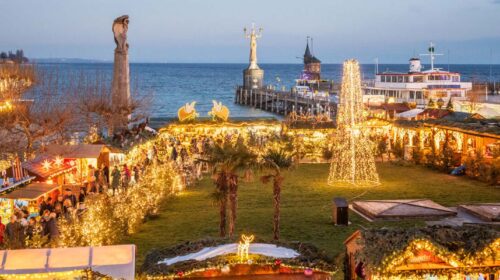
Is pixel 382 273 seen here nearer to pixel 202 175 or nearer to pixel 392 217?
pixel 392 217

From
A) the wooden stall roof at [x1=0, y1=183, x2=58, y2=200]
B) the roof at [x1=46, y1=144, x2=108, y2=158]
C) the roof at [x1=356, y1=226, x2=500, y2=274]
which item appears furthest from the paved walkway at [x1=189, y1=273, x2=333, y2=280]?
the roof at [x1=46, y1=144, x2=108, y2=158]

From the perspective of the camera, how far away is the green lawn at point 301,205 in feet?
53.7

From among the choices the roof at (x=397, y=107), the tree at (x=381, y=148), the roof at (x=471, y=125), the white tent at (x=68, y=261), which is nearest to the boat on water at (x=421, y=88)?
the roof at (x=397, y=107)

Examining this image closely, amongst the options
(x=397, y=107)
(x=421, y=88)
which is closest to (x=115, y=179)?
(x=397, y=107)

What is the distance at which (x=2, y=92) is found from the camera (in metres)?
28.5

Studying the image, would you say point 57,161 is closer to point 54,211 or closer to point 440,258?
point 54,211

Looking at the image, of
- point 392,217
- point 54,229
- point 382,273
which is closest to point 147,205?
point 54,229

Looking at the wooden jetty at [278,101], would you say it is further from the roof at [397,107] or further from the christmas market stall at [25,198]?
the christmas market stall at [25,198]

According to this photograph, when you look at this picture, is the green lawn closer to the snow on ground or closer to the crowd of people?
the crowd of people

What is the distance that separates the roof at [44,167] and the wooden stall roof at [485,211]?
12122 millimetres

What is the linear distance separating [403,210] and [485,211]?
2.20 metres

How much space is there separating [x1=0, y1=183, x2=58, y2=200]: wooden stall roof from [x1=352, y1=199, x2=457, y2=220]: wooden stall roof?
887cm

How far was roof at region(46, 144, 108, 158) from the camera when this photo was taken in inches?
837

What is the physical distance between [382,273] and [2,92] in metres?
23.4
